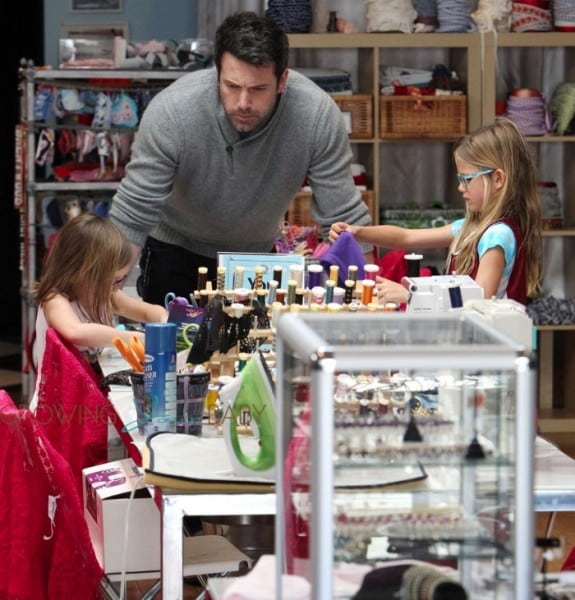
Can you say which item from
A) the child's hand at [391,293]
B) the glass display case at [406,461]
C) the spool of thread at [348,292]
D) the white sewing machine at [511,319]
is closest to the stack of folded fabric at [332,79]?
the child's hand at [391,293]

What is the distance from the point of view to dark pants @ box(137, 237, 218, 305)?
4.59 metres

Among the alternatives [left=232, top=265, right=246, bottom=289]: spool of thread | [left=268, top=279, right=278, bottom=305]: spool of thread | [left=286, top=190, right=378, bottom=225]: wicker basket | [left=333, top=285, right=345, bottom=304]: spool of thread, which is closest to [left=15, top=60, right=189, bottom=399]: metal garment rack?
[left=286, top=190, right=378, bottom=225]: wicker basket

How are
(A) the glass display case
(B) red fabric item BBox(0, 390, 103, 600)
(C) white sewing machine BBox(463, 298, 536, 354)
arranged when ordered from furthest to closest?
1. (B) red fabric item BBox(0, 390, 103, 600)
2. (C) white sewing machine BBox(463, 298, 536, 354)
3. (A) the glass display case

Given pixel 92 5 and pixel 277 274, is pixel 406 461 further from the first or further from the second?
pixel 92 5

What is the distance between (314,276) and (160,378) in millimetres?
627

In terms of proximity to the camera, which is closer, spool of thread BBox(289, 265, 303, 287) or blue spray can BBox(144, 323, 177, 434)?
blue spray can BBox(144, 323, 177, 434)

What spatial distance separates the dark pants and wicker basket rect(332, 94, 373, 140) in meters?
2.18

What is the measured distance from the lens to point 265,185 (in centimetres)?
436

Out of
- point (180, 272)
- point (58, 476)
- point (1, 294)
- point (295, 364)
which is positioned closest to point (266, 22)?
point (180, 272)

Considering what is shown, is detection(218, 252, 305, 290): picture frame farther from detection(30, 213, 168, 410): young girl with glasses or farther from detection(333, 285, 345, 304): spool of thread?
detection(30, 213, 168, 410): young girl with glasses

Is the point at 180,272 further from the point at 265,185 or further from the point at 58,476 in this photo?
the point at 58,476

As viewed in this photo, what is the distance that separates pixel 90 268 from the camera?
4.14m

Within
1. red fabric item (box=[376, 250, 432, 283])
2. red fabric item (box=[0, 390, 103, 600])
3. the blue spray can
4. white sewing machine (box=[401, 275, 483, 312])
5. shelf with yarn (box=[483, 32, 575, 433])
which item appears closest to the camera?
the blue spray can

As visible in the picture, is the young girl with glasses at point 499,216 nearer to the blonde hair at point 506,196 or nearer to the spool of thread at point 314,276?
the blonde hair at point 506,196
